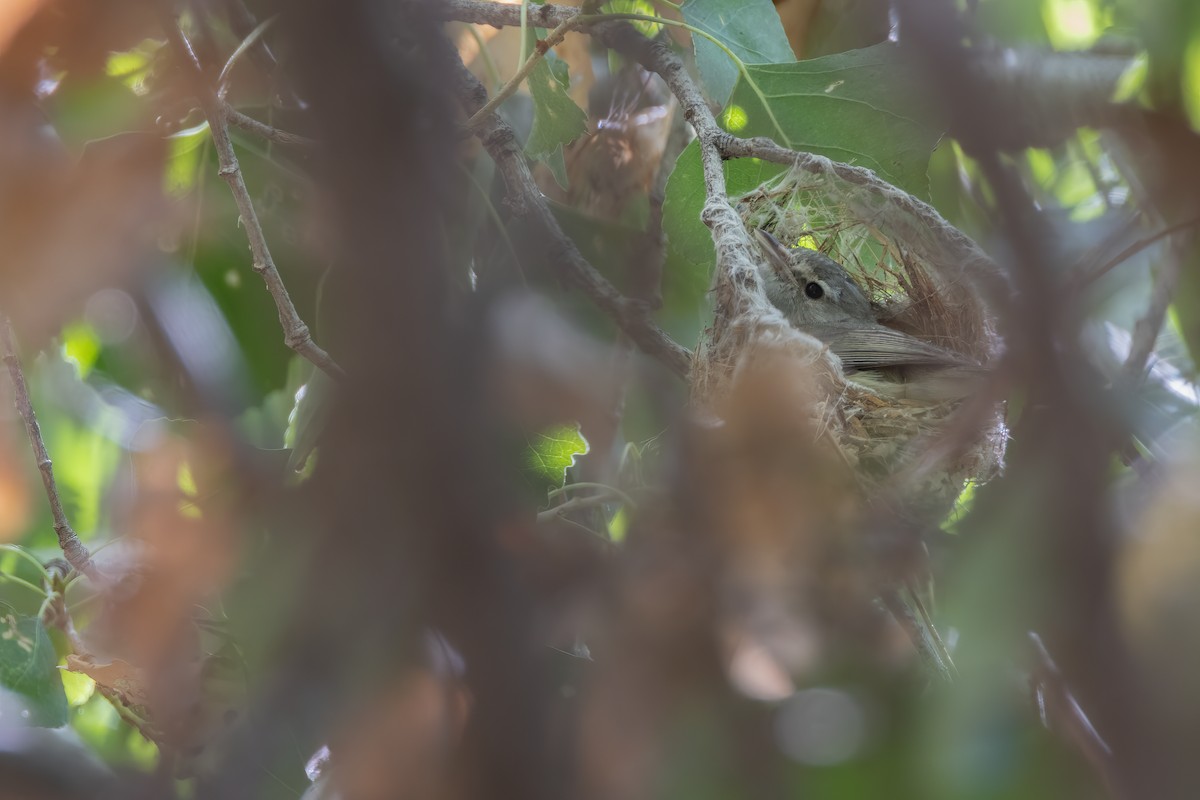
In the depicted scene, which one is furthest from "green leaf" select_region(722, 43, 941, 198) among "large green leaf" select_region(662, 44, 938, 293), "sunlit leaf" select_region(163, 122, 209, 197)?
"sunlit leaf" select_region(163, 122, 209, 197)

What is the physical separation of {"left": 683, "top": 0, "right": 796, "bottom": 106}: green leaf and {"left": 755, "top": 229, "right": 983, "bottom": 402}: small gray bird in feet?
1.49

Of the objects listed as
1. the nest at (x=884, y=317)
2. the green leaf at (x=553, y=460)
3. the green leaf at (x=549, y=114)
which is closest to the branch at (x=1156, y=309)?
the nest at (x=884, y=317)

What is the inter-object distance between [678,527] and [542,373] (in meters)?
0.11

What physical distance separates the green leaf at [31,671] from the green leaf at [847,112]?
5.37 feet

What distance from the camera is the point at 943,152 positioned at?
7.36 ft

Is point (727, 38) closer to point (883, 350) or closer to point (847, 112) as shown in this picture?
point (847, 112)

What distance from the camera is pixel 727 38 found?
78.8 inches

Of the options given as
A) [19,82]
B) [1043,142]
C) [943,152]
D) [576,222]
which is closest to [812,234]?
[943,152]

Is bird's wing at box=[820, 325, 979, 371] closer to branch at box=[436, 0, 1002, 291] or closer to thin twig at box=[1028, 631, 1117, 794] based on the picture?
branch at box=[436, 0, 1002, 291]

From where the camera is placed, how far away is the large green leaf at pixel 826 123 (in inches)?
74.2

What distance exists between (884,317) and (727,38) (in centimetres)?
109

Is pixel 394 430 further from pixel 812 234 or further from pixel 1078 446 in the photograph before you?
pixel 812 234

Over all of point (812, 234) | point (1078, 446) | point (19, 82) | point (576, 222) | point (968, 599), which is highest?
point (19, 82)

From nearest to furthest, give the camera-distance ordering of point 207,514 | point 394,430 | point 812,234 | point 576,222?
point 394,430, point 207,514, point 576,222, point 812,234
